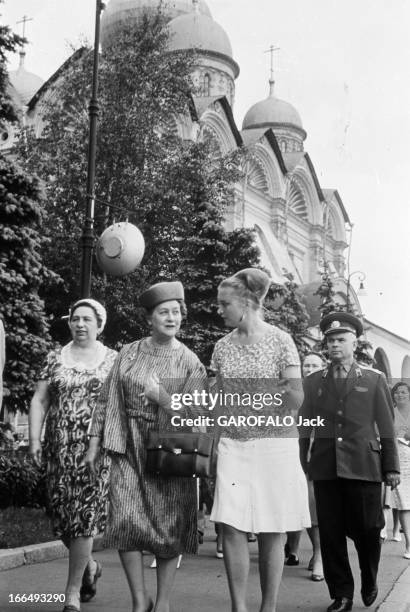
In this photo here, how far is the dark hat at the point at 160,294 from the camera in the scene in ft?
16.6

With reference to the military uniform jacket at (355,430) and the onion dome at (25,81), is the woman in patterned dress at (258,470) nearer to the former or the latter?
the military uniform jacket at (355,430)

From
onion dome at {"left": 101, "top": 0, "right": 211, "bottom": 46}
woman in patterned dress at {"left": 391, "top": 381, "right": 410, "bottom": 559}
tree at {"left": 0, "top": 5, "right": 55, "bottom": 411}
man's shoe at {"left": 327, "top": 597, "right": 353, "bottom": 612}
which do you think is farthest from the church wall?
man's shoe at {"left": 327, "top": 597, "right": 353, "bottom": 612}

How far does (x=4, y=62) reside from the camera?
12.9 metres

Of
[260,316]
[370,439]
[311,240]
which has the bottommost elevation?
[370,439]

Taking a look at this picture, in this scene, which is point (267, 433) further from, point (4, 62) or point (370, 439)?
point (4, 62)

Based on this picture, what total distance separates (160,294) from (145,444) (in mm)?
812

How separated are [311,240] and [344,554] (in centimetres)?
5367

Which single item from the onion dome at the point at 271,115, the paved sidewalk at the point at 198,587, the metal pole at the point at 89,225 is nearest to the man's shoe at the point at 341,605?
the paved sidewalk at the point at 198,587

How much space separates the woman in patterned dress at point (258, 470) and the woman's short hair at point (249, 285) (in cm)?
1

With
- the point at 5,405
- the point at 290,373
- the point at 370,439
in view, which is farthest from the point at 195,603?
Result: the point at 5,405

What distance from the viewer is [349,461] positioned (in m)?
5.75

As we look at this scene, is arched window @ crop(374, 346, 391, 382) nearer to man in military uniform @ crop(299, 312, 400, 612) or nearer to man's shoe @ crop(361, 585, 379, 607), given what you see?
man in military uniform @ crop(299, 312, 400, 612)

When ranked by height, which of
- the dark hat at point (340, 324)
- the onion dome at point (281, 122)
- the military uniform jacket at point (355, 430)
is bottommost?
the military uniform jacket at point (355, 430)

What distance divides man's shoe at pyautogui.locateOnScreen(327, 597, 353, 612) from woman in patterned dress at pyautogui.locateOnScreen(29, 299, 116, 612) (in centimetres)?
147
